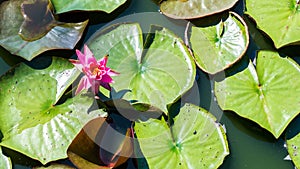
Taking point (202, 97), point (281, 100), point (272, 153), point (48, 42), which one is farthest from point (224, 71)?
point (48, 42)

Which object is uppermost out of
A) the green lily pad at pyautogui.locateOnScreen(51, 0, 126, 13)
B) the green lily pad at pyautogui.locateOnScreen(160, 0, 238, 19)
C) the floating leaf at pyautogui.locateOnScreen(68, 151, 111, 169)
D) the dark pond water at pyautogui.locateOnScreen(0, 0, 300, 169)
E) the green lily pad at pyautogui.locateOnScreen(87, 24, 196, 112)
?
the green lily pad at pyautogui.locateOnScreen(51, 0, 126, 13)

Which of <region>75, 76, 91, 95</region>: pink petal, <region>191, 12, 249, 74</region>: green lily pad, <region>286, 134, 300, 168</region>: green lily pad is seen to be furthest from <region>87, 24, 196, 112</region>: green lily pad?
<region>286, 134, 300, 168</region>: green lily pad

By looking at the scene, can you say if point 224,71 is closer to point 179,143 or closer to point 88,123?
point 179,143

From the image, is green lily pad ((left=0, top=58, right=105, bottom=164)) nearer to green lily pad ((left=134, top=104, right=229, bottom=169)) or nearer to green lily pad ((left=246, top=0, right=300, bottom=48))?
green lily pad ((left=134, top=104, right=229, bottom=169))

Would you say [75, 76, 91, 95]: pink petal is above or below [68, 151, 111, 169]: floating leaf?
above

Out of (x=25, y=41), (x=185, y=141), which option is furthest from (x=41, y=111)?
(x=185, y=141)
